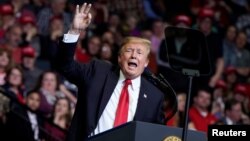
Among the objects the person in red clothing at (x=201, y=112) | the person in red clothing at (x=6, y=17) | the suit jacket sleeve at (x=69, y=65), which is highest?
the person in red clothing at (x=6, y=17)

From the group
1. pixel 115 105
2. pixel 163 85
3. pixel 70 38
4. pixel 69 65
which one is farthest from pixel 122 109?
pixel 70 38

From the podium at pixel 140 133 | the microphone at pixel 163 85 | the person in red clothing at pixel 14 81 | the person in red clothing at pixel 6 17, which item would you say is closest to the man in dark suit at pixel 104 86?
the microphone at pixel 163 85

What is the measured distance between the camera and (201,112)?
9.66 meters

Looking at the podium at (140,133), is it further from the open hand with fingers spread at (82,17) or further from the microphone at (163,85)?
the open hand with fingers spread at (82,17)

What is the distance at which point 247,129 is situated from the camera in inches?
147

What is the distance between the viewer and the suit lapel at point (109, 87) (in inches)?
183

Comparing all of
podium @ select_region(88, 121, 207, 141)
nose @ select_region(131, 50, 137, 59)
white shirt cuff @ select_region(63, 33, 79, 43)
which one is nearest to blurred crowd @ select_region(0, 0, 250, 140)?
nose @ select_region(131, 50, 137, 59)

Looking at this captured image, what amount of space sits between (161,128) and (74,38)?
800 mm

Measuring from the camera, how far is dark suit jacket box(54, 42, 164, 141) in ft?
15.0

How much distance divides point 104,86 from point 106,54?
17.0 ft

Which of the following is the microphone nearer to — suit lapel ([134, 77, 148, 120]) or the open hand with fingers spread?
suit lapel ([134, 77, 148, 120])

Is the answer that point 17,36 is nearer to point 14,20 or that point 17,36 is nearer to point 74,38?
point 14,20

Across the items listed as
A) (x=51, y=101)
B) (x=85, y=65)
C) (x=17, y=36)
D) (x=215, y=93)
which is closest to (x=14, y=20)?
(x=17, y=36)

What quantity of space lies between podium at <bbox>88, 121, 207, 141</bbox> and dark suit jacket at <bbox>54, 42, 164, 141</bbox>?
0.46m
